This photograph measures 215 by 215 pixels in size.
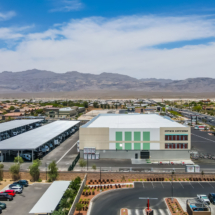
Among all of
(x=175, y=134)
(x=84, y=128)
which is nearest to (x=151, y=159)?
(x=175, y=134)

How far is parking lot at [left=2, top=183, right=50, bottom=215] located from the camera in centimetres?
2164

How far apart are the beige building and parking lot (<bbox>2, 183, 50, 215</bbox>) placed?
10616mm

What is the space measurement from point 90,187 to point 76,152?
1431cm

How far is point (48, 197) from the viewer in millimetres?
22234

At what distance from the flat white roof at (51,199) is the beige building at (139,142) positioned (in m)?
→ 11.6

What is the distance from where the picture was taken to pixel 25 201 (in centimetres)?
2358

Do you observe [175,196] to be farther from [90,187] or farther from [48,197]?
[48,197]

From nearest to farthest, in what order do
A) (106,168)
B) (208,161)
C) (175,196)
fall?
1. (175,196)
2. (106,168)
3. (208,161)

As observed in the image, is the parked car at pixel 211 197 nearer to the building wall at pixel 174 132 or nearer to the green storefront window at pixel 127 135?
the building wall at pixel 174 132

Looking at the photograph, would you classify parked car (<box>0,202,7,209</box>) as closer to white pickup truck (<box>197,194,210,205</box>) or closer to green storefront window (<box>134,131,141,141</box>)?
white pickup truck (<box>197,194,210,205</box>)

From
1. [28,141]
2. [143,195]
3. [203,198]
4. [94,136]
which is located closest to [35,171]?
[94,136]

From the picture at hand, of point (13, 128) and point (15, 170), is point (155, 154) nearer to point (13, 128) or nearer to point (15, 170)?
point (15, 170)

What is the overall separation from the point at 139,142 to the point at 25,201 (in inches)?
718

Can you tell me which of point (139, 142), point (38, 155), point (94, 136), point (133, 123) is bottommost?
point (38, 155)
